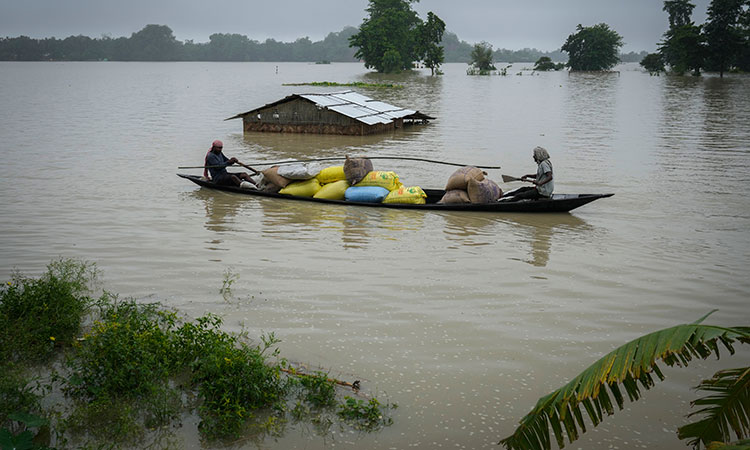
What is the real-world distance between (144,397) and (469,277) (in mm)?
4013

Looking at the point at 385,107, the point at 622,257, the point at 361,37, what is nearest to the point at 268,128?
the point at 385,107

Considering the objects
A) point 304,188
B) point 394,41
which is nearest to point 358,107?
point 304,188

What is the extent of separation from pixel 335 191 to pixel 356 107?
12965 millimetres

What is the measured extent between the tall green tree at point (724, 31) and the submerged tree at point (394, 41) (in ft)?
87.3

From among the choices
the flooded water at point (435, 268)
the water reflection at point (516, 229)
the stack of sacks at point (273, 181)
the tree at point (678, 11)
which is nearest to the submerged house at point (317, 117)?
the flooded water at point (435, 268)

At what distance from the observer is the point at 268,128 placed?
2305 centimetres

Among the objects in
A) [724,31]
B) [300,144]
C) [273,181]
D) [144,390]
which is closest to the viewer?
[144,390]

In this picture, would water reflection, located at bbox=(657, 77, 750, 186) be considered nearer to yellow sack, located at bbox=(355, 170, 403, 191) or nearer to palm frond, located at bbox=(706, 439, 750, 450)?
yellow sack, located at bbox=(355, 170, 403, 191)

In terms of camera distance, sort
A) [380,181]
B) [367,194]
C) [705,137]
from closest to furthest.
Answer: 1. [367,194]
2. [380,181]
3. [705,137]

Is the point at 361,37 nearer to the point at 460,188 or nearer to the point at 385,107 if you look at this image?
the point at 385,107

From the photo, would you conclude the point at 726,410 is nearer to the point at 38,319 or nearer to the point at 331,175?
the point at 38,319

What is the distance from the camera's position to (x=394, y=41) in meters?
76.1

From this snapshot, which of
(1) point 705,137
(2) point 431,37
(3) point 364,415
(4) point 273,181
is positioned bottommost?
(3) point 364,415

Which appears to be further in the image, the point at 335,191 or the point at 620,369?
the point at 335,191
